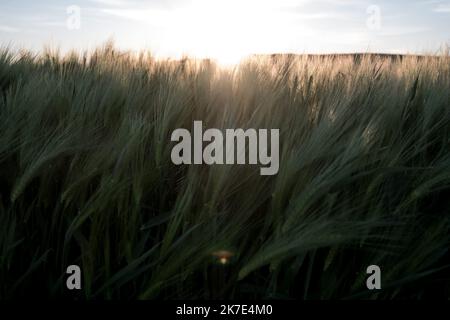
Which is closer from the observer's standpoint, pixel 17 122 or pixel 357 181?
pixel 357 181

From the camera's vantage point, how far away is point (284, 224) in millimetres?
988

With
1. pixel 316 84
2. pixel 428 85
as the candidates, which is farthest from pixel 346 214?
pixel 428 85

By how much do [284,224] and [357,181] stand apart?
30 cm

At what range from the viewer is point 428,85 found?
6.22ft

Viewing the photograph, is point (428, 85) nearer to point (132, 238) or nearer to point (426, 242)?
point (426, 242)

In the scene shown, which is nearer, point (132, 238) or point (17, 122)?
point (132, 238)
